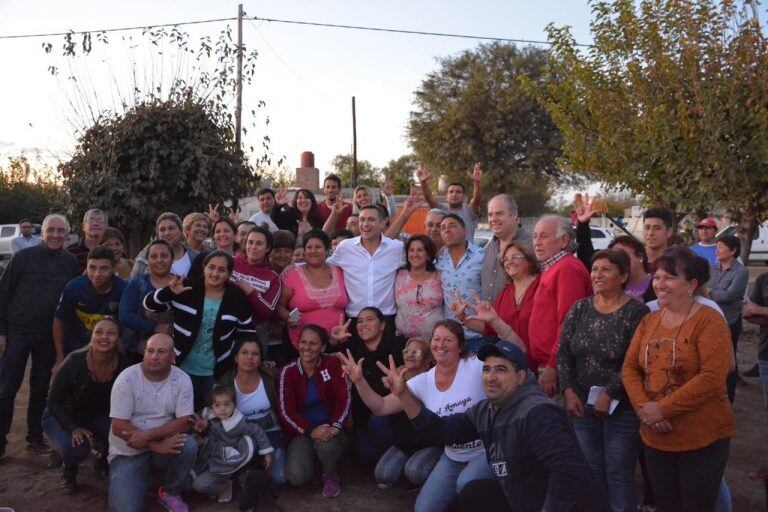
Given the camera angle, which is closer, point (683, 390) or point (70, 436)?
point (683, 390)

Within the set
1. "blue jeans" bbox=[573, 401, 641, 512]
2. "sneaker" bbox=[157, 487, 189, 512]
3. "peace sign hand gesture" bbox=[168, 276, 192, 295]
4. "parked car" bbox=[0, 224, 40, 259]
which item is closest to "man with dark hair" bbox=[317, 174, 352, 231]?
"peace sign hand gesture" bbox=[168, 276, 192, 295]

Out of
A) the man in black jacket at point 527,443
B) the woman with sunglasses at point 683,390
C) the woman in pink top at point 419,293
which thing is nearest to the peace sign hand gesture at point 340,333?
the woman in pink top at point 419,293

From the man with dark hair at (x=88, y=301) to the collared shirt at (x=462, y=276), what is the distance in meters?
2.75

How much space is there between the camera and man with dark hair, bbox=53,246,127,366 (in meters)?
5.23

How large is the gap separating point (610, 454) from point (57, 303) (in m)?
4.65

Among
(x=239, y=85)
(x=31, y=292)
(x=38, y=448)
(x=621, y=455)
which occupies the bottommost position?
(x=38, y=448)

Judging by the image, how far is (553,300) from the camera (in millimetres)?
4270

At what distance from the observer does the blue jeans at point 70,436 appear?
189 inches

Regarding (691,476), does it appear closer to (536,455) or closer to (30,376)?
(536,455)

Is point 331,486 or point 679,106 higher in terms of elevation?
point 679,106

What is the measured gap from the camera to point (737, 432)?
5988 millimetres

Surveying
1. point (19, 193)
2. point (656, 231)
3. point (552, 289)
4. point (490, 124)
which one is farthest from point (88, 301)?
point (19, 193)

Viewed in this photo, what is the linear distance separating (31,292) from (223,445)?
227 cm

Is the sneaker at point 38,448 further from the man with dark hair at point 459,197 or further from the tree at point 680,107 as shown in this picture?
the tree at point 680,107
